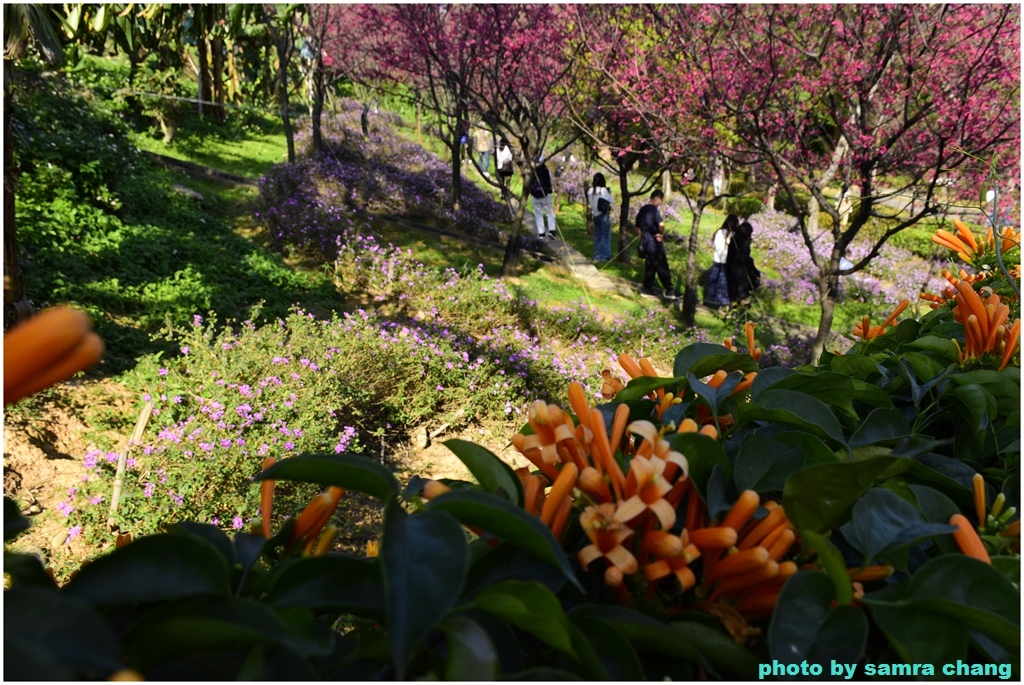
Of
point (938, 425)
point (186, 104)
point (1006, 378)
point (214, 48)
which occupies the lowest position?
point (938, 425)

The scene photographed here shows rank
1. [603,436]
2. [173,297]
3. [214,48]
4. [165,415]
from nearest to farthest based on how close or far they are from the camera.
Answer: [603,436] → [165,415] → [173,297] → [214,48]

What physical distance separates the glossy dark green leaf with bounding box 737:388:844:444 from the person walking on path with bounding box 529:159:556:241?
893cm

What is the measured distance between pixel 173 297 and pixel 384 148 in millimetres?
8586

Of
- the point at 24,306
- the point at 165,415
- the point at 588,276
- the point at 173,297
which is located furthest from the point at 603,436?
the point at 588,276

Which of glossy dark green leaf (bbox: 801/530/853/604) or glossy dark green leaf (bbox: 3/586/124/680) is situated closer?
glossy dark green leaf (bbox: 3/586/124/680)

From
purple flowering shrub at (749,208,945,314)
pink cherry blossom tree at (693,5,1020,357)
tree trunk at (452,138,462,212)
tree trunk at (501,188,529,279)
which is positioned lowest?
purple flowering shrub at (749,208,945,314)

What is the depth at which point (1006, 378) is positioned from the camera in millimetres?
1055

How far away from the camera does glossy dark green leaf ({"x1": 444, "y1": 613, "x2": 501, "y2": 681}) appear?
47 centimetres

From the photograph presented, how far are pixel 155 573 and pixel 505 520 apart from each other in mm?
256

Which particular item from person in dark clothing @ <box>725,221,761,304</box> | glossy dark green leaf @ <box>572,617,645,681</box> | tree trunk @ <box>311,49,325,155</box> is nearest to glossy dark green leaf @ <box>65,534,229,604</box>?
glossy dark green leaf @ <box>572,617,645,681</box>

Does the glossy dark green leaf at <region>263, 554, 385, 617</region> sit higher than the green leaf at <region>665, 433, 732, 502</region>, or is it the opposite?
the green leaf at <region>665, 433, 732, 502</region>

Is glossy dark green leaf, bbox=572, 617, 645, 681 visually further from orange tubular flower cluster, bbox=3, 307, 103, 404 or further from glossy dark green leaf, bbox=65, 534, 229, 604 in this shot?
orange tubular flower cluster, bbox=3, 307, 103, 404

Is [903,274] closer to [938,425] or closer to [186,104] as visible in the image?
[938,425]

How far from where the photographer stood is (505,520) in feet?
1.82
